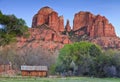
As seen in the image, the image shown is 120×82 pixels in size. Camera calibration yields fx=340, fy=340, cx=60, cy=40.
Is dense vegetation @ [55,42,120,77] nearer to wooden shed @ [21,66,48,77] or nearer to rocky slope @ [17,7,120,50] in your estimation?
wooden shed @ [21,66,48,77]

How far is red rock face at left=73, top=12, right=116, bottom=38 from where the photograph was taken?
165 metres

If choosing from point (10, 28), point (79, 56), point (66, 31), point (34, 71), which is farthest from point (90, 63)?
point (66, 31)

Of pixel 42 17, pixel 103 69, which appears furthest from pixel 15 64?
pixel 42 17

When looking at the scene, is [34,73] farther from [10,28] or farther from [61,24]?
[61,24]

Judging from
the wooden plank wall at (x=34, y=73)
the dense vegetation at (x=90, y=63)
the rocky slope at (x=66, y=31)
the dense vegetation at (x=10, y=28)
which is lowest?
the wooden plank wall at (x=34, y=73)

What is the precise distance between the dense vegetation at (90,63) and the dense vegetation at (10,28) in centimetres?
1568

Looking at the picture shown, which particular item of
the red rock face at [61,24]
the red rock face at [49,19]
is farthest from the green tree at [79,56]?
the red rock face at [61,24]

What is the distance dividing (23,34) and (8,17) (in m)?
3.74

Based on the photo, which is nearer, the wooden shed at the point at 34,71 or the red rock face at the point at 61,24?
the wooden shed at the point at 34,71

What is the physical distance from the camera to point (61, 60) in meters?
69.8

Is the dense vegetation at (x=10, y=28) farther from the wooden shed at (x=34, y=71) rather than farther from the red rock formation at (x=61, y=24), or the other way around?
the red rock formation at (x=61, y=24)

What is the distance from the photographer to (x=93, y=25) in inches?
6880

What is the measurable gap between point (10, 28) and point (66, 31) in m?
120

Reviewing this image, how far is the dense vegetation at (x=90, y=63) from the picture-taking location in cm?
6139
